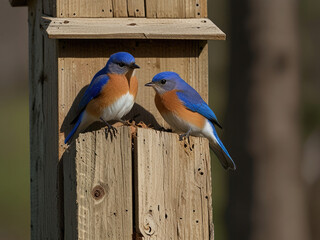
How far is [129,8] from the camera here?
5.51 metres

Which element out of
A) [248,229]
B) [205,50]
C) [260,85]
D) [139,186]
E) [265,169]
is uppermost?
[205,50]

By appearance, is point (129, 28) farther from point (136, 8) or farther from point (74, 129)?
point (74, 129)

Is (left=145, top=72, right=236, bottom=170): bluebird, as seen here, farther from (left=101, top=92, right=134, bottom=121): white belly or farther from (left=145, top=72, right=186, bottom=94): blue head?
(left=101, top=92, right=134, bottom=121): white belly

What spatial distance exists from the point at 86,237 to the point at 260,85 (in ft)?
14.8


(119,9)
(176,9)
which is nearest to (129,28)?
(119,9)

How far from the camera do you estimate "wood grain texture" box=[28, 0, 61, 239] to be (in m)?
5.37

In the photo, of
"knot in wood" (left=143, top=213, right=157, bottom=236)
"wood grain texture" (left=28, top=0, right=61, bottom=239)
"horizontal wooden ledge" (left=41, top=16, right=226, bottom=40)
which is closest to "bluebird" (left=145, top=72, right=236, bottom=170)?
"horizontal wooden ledge" (left=41, top=16, right=226, bottom=40)

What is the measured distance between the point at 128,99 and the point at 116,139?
3.37ft

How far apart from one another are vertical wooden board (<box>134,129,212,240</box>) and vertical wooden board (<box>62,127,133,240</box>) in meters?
0.06

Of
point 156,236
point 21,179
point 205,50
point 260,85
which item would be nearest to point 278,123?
point 260,85

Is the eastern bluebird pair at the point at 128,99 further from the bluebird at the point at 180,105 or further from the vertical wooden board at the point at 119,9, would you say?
the vertical wooden board at the point at 119,9

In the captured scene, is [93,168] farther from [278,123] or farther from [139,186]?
[278,123]

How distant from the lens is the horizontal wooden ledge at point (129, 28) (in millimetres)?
5223

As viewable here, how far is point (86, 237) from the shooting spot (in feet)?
13.9
